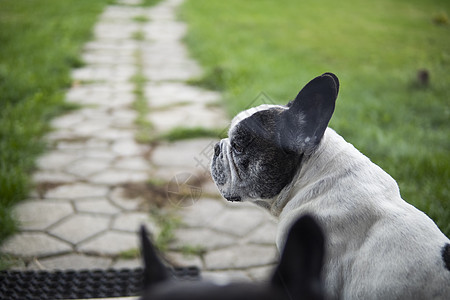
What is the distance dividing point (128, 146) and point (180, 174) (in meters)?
1.07

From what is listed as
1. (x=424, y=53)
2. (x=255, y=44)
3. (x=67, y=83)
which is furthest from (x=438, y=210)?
(x=255, y=44)

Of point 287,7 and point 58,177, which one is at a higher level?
point 287,7

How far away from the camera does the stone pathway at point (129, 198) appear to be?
311 cm

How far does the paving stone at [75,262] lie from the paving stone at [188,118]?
7.89 feet

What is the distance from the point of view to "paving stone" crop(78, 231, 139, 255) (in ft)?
10.4

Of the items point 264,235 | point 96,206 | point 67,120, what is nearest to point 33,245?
point 96,206

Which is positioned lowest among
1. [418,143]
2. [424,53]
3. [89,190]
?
[89,190]

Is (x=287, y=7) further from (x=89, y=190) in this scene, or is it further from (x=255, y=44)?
(x=89, y=190)

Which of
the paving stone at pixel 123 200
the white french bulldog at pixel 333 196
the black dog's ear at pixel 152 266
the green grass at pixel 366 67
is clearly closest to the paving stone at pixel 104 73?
the green grass at pixel 366 67

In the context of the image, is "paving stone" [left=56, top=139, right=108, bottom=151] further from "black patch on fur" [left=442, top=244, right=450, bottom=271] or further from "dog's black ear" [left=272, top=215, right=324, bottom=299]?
"dog's black ear" [left=272, top=215, right=324, bottom=299]

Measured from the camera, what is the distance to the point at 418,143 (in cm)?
446

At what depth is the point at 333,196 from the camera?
72.6 inches

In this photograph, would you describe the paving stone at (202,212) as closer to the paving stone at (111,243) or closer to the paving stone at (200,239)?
the paving stone at (200,239)

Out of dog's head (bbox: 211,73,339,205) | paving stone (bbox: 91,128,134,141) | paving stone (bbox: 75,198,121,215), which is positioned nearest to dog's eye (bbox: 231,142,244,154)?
dog's head (bbox: 211,73,339,205)
